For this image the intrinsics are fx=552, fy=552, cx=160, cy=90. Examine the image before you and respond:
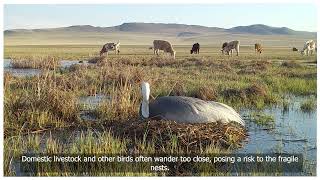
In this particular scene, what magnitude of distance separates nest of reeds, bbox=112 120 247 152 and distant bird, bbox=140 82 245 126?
0.21 m

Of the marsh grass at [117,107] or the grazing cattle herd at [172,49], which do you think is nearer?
the marsh grass at [117,107]

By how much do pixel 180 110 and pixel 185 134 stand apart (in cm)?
76

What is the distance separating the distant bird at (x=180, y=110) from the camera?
27.7 feet

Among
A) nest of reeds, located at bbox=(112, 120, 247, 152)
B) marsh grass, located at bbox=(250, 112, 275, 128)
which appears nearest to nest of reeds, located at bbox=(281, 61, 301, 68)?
marsh grass, located at bbox=(250, 112, 275, 128)

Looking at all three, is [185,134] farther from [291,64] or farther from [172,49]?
[291,64]

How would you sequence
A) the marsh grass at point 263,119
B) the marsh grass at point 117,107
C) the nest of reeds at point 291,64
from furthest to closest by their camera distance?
the nest of reeds at point 291,64
the marsh grass at point 263,119
the marsh grass at point 117,107

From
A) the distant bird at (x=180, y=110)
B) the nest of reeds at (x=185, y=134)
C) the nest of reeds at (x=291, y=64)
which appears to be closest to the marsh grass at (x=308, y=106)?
the distant bird at (x=180, y=110)

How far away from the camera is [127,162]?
6887mm

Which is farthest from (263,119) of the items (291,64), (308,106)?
(291,64)

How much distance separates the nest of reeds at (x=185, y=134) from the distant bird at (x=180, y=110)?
0.68ft

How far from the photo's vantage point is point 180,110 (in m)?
8.45

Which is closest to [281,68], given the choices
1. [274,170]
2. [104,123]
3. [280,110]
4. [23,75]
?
[280,110]

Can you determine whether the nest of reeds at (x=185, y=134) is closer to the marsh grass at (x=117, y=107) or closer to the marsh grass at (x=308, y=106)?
the marsh grass at (x=117, y=107)

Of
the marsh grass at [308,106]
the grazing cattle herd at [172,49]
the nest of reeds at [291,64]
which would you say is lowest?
the marsh grass at [308,106]
